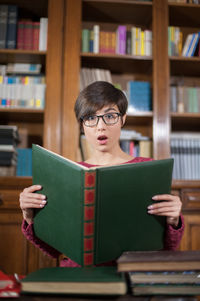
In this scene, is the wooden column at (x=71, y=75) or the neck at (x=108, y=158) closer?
the neck at (x=108, y=158)

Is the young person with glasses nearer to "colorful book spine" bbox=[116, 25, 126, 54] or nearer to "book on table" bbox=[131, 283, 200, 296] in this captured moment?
"book on table" bbox=[131, 283, 200, 296]

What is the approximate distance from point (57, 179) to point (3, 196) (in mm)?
1290

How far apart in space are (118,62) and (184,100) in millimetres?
571

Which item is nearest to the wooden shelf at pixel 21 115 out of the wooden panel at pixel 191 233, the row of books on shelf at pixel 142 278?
the wooden panel at pixel 191 233

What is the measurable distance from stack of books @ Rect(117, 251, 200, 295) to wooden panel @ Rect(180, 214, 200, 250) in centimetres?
144

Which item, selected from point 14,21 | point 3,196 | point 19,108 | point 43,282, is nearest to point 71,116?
point 19,108

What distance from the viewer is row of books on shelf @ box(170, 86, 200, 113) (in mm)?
2182

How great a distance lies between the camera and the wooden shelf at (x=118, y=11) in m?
2.16

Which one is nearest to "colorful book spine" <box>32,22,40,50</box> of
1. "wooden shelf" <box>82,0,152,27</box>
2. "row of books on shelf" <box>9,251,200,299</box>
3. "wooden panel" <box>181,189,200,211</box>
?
"wooden shelf" <box>82,0,152,27</box>

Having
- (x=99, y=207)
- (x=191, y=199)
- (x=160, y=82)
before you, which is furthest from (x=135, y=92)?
(x=99, y=207)

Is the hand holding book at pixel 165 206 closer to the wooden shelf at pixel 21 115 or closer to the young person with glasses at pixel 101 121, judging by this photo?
the young person with glasses at pixel 101 121

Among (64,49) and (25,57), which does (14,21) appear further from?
(64,49)

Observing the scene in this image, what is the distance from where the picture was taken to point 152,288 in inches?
20.1

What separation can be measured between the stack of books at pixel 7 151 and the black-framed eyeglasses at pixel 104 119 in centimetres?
106
